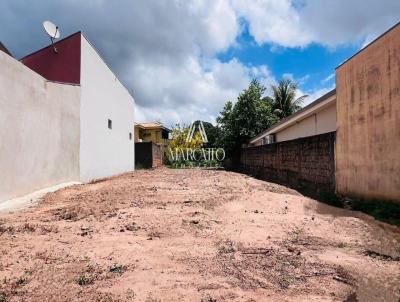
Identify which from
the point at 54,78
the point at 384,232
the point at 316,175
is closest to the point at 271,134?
the point at 316,175

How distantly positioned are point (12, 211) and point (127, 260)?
3.92m

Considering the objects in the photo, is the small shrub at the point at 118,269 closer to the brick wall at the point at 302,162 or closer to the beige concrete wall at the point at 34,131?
the beige concrete wall at the point at 34,131

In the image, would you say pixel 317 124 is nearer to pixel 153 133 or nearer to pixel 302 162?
pixel 302 162

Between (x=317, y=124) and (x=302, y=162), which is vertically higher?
(x=317, y=124)

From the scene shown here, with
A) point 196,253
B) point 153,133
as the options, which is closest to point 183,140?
point 153,133

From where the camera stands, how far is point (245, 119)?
27.2 m

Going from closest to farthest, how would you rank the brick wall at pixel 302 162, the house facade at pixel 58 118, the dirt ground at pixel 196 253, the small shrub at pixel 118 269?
the dirt ground at pixel 196 253 → the small shrub at pixel 118 269 → the house facade at pixel 58 118 → the brick wall at pixel 302 162

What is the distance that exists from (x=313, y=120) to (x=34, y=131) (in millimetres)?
9863

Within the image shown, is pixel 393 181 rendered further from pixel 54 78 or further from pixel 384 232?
pixel 54 78

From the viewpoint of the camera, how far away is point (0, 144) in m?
6.88

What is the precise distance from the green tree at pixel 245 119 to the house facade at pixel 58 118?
12.1 metres

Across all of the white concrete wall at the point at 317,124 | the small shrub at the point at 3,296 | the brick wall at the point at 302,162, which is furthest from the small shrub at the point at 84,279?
the white concrete wall at the point at 317,124

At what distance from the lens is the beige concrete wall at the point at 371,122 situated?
6.41m

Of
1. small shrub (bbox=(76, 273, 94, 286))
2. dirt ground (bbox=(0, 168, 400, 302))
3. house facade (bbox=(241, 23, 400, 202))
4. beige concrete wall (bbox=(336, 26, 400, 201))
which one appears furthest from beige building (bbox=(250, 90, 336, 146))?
small shrub (bbox=(76, 273, 94, 286))
